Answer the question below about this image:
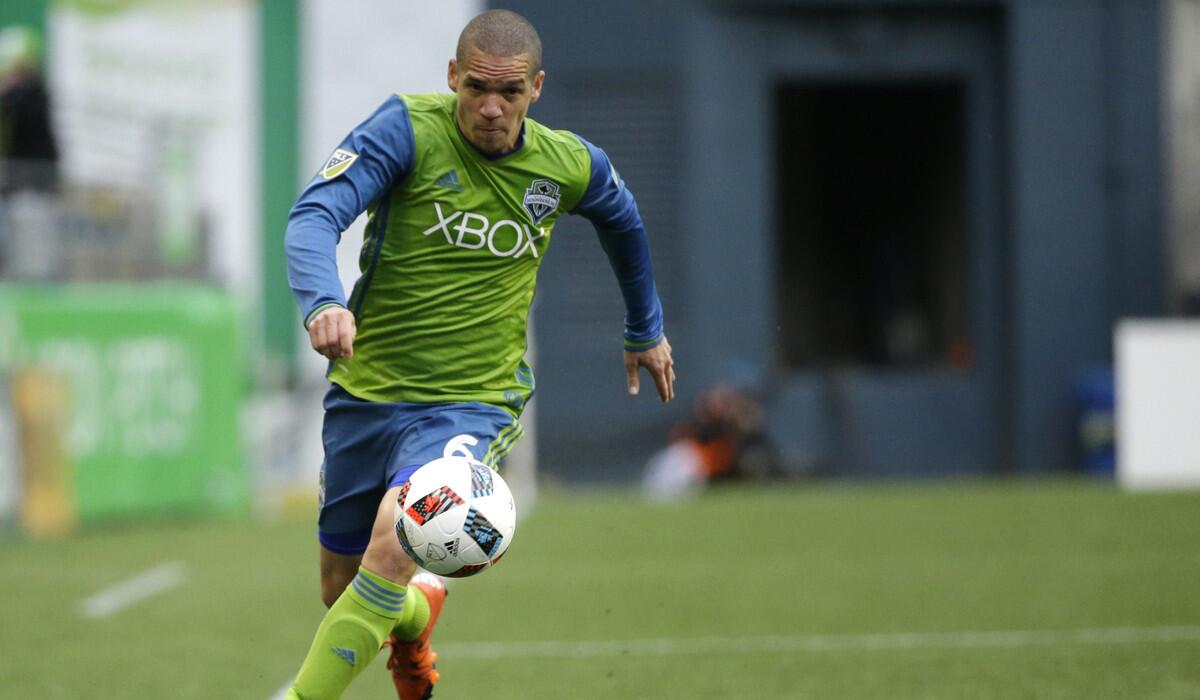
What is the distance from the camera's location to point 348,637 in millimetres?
5535

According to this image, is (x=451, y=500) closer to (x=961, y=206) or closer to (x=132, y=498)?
(x=132, y=498)

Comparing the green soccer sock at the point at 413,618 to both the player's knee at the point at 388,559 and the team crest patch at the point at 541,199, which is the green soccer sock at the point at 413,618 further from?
the team crest patch at the point at 541,199

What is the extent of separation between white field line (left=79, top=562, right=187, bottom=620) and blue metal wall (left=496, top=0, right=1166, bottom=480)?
8046 mm

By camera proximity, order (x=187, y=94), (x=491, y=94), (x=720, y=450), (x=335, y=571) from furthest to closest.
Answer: (x=187, y=94)
(x=720, y=450)
(x=335, y=571)
(x=491, y=94)

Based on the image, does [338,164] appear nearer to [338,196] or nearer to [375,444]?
[338,196]

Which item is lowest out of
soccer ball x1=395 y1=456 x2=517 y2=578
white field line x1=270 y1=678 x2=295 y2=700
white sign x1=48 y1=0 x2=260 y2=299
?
white field line x1=270 y1=678 x2=295 y2=700

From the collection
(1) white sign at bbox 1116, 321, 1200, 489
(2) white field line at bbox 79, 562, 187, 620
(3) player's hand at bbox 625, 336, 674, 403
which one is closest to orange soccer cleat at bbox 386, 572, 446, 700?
(3) player's hand at bbox 625, 336, 674, 403

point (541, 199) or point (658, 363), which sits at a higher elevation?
point (541, 199)

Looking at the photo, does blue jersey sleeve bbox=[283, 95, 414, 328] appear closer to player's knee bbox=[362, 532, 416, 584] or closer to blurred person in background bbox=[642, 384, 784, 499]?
player's knee bbox=[362, 532, 416, 584]

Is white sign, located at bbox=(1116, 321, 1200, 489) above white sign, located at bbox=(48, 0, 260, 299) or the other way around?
the other way around

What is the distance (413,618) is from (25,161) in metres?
13.6

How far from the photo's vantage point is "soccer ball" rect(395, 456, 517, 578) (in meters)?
5.29

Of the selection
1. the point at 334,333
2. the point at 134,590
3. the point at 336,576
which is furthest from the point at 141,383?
the point at 334,333

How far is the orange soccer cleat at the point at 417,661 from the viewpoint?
6180mm
